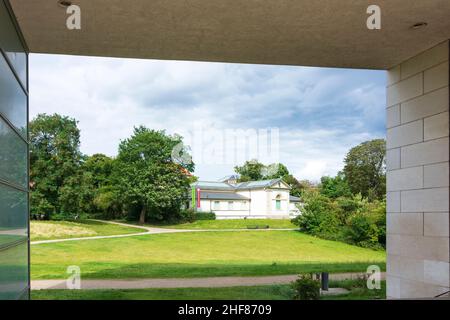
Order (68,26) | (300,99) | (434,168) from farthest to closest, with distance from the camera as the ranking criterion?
(300,99), (434,168), (68,26)

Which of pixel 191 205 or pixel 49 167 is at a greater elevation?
pixel 49 167

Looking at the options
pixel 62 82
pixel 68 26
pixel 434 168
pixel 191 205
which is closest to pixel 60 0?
pixel 68 26

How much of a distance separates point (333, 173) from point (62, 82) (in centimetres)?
1270

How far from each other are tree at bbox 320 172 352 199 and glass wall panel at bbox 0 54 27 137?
14019 mm

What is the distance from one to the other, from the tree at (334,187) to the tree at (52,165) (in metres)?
9.44

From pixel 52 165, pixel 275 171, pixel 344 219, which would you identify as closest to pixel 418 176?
pixel 344 219

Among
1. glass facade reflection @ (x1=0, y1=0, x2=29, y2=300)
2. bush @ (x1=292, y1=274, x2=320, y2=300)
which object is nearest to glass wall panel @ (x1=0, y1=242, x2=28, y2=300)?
glass facade reflection @ (x1=0, y1=0, x2=29, y2=300)

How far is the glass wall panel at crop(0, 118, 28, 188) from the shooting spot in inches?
89.5

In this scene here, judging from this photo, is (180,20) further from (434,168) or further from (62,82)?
(62,82)

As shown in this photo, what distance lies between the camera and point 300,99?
68.6 ft

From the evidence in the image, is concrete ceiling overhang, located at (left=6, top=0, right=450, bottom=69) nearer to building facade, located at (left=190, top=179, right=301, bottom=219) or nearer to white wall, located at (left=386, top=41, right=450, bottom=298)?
white wall, located at (left=386, top=41, right=450, bottom=298)

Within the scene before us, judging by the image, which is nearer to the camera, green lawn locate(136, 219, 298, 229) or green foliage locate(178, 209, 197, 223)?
green lawn locate(136, 219, 298, 229)

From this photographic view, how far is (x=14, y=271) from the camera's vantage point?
263 cm

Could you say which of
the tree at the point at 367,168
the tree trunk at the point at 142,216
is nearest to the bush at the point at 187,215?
the tree trunk at the point at 142,216
